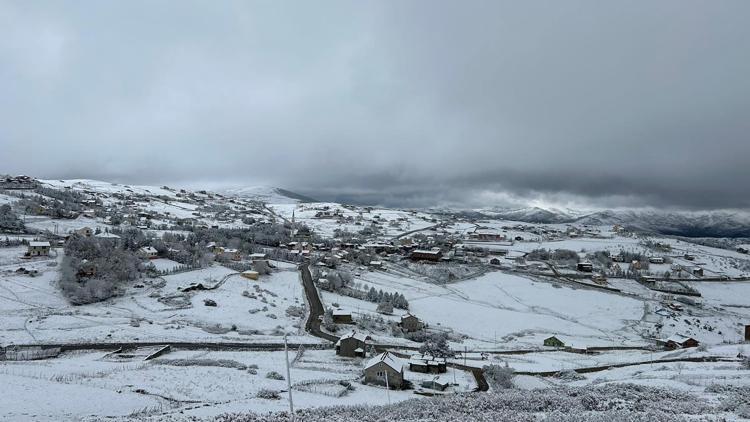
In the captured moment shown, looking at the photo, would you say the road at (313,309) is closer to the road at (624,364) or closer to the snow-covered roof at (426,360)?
the snow-covered roof at (426,360)

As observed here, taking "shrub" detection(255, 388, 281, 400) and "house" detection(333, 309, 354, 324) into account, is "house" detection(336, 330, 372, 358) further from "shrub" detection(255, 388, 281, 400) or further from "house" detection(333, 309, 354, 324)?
"shrub" detection(255, 388, 281, 400)

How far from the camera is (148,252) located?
68438mm

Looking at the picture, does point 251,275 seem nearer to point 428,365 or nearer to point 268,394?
point 428,365

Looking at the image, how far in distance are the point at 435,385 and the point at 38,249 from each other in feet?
196

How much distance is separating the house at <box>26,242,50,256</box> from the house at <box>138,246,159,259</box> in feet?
39.0

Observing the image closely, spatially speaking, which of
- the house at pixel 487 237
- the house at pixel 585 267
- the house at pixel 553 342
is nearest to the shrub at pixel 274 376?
the house at pixel 553 342

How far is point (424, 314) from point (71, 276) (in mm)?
42813

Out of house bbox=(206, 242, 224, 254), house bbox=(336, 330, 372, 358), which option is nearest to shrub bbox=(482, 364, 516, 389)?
house bbox=(336, 330, 372, 358)

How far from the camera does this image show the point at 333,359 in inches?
1395

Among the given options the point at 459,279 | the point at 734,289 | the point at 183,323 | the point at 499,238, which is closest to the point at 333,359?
the point at 183,323

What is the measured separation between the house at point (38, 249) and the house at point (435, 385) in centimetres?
5784

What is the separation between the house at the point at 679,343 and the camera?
48.8m

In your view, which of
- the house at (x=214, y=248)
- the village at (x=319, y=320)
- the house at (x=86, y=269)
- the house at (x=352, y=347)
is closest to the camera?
the village at (x=319, y=320)

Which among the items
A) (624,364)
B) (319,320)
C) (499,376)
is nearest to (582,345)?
(624,364)
